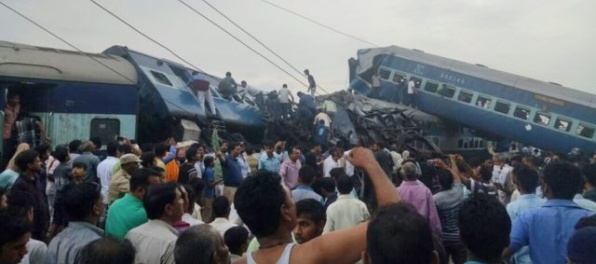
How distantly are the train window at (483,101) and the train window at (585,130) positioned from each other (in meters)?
3.75

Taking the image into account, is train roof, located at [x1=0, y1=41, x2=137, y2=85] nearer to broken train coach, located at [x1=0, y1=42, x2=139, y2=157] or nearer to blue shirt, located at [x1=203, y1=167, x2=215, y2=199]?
broken train coach, located at [x1=0, y1=42, x2=139, y2=157]

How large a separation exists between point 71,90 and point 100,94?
634 millimetres

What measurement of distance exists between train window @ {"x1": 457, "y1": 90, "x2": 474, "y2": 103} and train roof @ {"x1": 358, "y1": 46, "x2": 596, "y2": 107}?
2.87 ft

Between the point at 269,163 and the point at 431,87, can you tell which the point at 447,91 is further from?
the point at 269,163

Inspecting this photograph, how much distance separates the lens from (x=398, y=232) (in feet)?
6.61

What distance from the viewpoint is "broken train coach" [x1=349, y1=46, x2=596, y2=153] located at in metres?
20.9

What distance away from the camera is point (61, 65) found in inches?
439

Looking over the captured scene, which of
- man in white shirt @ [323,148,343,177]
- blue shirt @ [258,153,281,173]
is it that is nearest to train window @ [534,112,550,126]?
man in white shirt @ [323,148,343,177]

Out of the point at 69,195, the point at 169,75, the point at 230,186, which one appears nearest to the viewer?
the point at 69,195

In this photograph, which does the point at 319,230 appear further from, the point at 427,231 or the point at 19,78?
the point at 19,78

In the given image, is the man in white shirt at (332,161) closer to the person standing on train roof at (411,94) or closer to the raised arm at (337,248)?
the raised arm at (337,248)

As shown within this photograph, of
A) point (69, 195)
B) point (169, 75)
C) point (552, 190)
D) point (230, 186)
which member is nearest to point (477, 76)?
point (169, 75)

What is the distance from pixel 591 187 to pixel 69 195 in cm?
482

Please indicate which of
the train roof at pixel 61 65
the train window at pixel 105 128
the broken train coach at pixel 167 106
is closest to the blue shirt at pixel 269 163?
the broken train coach at pixel 167 106
